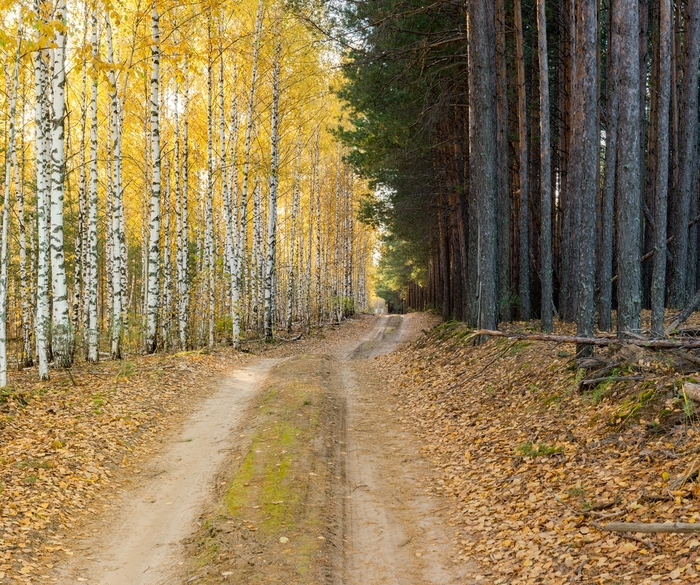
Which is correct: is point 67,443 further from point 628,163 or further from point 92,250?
point 628,163

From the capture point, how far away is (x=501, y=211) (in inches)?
616

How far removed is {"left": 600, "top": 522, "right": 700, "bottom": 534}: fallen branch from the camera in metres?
4.24

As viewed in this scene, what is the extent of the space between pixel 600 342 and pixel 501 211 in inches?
347

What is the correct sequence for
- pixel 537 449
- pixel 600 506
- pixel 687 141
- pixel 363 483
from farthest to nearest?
1. pixel 687 141
2. pixel 363 483
3. pixel 537 449
4. pixel 600 506

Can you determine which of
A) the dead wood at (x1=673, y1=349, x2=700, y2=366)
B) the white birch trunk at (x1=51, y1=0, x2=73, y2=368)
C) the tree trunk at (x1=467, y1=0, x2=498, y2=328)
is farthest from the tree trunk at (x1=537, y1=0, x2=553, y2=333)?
the white birch trunk at (x1=51, y1=0, x2=73, y2=368)

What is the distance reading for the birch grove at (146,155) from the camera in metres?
11.4

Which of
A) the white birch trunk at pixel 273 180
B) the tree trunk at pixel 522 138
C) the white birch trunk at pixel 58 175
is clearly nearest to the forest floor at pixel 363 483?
the white birch trunk at pixel 58 175

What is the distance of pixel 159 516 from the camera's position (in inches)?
252

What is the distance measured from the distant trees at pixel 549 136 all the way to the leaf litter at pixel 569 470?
4.47ft

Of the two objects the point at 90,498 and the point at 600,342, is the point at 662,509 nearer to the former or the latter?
the point at 600,342

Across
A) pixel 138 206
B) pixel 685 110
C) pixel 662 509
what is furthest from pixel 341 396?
pixel 138 206

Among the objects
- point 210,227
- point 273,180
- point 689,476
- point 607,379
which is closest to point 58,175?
point 210,227

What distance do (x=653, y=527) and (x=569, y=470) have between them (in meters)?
1.76

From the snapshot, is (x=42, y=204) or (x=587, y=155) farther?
(x=42, y=204)
